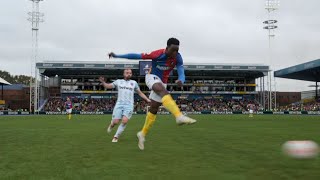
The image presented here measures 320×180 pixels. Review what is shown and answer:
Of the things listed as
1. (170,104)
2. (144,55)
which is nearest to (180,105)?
(144,55)

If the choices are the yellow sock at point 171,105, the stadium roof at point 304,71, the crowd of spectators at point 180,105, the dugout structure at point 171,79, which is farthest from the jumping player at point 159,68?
the dugout structure at point 171,79

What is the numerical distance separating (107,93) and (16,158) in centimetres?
7921

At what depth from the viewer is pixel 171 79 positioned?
3489 inches

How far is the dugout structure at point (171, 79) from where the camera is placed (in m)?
82.1

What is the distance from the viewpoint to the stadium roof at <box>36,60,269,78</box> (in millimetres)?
80750

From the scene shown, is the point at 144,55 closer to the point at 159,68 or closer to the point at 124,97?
the point at 159,68

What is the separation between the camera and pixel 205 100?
88.0 meters

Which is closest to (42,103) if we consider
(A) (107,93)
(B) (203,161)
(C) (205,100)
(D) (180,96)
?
(A) (107,93)

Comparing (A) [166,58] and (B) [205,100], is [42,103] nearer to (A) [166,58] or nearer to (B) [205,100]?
(B) [205,100]

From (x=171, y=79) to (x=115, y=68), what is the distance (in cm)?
1409

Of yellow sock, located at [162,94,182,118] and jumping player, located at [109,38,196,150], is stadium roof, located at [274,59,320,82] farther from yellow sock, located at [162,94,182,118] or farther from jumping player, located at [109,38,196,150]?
yellow sock, located at [162,94,182,118]

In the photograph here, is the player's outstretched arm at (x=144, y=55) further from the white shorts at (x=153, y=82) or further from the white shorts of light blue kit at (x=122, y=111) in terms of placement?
the white shorts of light blue kit at (x=122, y=111)

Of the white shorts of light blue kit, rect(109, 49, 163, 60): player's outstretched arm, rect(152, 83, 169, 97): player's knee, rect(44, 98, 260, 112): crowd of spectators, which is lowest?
rect(44, 98, 260, 112): crowd of spectators

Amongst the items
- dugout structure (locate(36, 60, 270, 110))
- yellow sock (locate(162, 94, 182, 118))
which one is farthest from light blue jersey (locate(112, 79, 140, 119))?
dugout structure (locate(36, 60, 270, 110))
